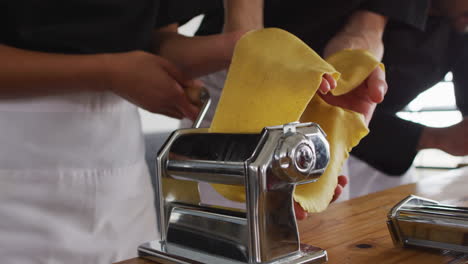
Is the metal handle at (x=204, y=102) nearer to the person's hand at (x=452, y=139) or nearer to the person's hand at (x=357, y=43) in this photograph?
the person's hand at (x=357, y=43)

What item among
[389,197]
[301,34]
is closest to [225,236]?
[389,197]

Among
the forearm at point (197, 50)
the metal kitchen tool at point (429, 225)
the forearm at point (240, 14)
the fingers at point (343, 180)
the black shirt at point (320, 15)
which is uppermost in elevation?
the black shirt at point (320, 15)

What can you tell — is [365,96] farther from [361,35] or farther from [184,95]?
[361,35]

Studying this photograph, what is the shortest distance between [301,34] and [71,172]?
0.57m

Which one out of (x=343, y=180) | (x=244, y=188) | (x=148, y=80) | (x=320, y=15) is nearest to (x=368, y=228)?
(x=343, y=180)

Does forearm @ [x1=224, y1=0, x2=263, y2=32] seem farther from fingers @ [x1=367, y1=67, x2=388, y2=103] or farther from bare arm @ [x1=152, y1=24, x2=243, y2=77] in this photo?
fingers @ [x1=367, y1=67, x2=388, y2=103]

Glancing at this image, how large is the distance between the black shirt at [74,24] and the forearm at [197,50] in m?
0.07

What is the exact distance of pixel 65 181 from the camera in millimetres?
744

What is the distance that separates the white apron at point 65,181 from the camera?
72cm

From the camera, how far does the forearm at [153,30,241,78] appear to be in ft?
2.30

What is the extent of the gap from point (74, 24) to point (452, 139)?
89cm

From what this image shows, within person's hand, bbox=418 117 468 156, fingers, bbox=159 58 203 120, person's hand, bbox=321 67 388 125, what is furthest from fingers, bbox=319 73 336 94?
person's hand, bbox=418 117 468 156

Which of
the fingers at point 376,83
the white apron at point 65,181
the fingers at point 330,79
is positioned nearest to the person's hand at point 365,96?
the fingers at point 376,83

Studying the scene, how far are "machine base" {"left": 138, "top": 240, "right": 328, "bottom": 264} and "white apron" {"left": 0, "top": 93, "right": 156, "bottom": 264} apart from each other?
271 mm
